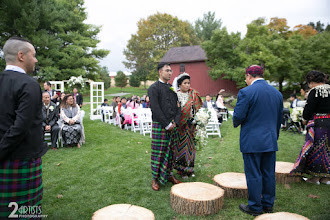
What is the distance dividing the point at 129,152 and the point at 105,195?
303 centimetres

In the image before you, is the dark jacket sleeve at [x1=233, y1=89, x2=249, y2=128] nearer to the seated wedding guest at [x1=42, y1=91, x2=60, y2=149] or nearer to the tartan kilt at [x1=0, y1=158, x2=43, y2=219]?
the tartan kilt at [x1=0, y1=158, x2=43, y2=219]

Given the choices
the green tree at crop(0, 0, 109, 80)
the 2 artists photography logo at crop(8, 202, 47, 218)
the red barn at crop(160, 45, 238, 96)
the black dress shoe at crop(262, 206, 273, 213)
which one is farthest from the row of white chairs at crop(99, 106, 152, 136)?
the red barn at crop(160, 45, 238, 96)

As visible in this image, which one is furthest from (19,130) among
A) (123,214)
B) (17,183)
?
(123,214)

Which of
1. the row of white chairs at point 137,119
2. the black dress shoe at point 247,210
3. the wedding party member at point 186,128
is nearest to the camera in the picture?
the black dress shoe at point 247,210

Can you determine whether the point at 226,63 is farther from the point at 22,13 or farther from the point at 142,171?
the point at 142,171

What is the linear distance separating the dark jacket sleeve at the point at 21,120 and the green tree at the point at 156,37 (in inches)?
1486

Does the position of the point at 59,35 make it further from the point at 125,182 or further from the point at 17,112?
the point at 17,112

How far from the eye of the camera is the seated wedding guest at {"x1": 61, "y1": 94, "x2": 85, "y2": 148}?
779cm

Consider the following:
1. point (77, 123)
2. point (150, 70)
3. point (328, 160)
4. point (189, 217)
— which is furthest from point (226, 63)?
point (189, 217)

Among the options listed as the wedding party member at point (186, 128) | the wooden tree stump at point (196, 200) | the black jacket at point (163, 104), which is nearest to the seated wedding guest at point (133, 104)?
the wedding party member at point (186, 128)

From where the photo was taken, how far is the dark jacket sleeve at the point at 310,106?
437 centimetres

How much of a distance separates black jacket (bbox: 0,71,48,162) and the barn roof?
3029 centimetres

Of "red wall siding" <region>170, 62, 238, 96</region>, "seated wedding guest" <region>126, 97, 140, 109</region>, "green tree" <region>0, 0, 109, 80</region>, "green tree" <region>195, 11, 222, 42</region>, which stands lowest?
"seated wedding guest" <region>126, 97, 140, 109</region>

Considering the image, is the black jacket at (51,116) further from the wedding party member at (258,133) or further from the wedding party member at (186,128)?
the wedding party member at (258,133)
